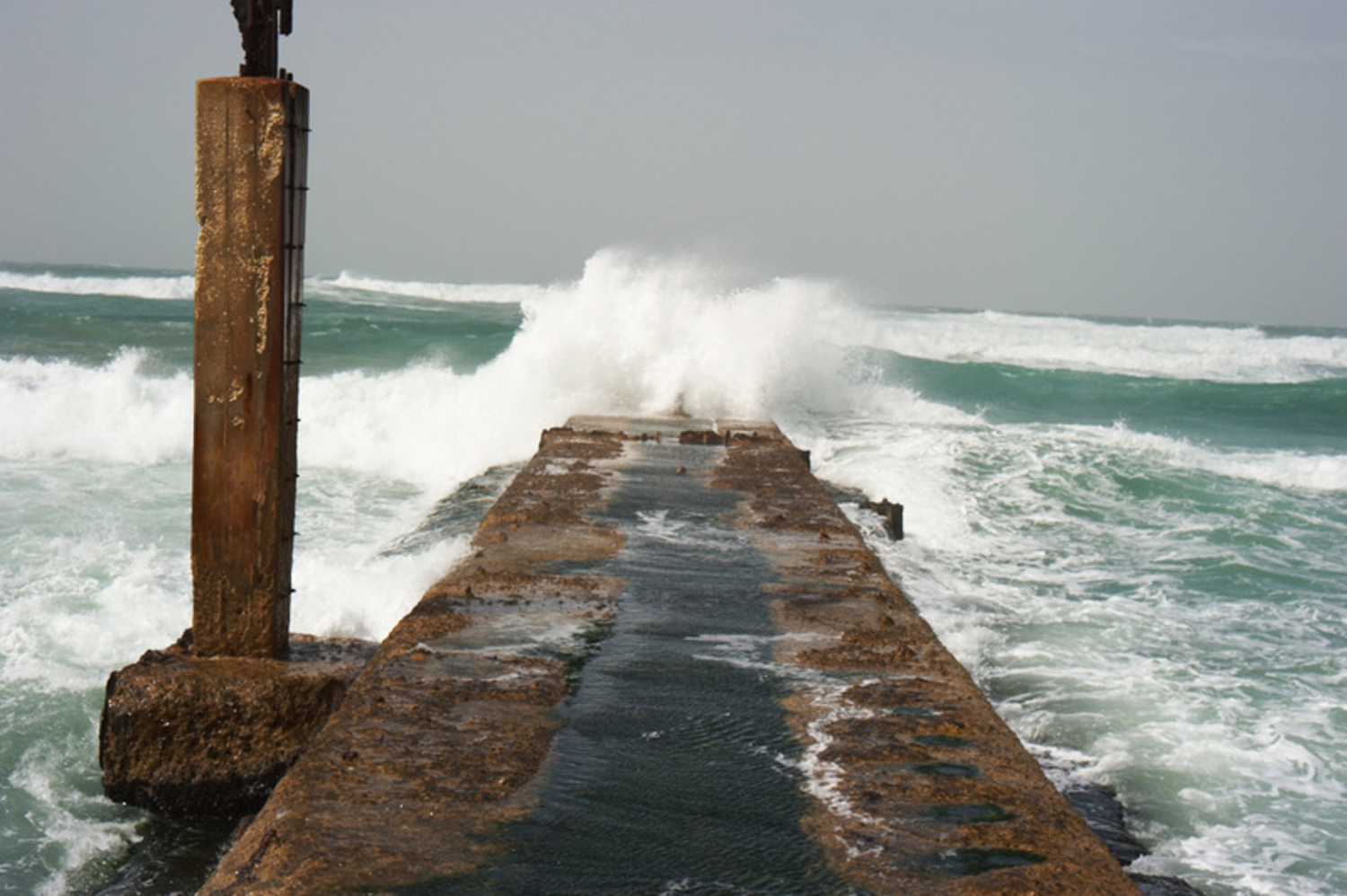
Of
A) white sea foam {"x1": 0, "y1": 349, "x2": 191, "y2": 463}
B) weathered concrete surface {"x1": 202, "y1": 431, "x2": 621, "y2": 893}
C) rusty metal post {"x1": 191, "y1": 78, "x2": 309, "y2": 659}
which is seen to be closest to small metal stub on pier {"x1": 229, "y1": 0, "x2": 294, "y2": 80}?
rusty metal post {"x1": 191, "y1": 78, "x2": 309, "y2": 659}

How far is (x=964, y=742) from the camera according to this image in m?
3.32

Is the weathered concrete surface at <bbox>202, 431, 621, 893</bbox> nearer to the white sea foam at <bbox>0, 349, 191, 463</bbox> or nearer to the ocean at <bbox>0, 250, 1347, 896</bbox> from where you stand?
the ocean at <bbox>0, 250, 1347, 896</bbox>

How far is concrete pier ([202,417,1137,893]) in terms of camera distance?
2.60 m

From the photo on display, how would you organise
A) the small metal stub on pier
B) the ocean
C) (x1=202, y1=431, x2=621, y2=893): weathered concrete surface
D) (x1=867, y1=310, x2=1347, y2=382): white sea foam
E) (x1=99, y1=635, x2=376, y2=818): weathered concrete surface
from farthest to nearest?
1. (x1=867, y1=310, x2=1347, y2=382): white sea foam
2. the ocean
3. the small metal stub on pier
4. (x1=99, y1=635, x2=376, y2=818): weathered concrete surface
5. (x1=202, y1=431, x2=621, y2=893): weathered concrete surface

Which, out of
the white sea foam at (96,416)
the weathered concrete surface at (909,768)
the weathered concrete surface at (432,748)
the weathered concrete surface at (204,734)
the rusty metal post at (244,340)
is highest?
the rusty metal post at (244,340)

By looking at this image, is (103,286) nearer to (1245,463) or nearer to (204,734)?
(1245,463)

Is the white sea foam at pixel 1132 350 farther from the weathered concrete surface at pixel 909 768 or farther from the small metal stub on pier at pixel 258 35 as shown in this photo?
the small metal stub on pier at pixel 258 35

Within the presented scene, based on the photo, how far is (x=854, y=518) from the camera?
902cm

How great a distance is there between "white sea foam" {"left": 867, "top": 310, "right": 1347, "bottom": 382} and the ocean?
9.01 meters

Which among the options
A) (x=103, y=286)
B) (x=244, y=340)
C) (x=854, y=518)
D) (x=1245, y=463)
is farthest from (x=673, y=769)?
(x=103, y=286)

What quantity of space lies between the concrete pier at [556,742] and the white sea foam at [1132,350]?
91.6 ft

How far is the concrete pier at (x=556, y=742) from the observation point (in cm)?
260

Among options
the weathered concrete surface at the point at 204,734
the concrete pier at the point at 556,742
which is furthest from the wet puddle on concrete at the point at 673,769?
the weathered concrete surface at the point at 204,734

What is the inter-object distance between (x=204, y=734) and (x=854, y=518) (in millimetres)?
5828
